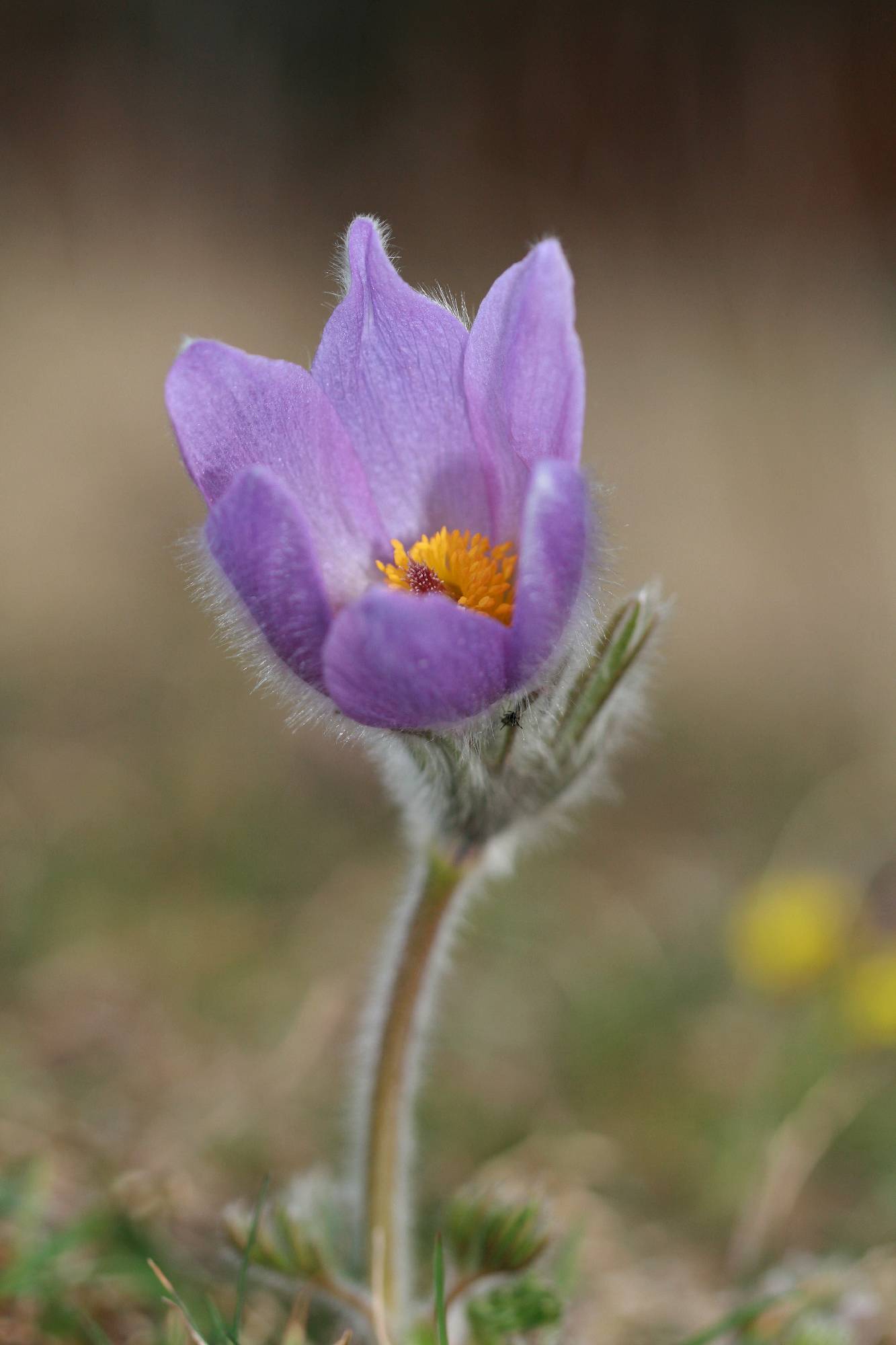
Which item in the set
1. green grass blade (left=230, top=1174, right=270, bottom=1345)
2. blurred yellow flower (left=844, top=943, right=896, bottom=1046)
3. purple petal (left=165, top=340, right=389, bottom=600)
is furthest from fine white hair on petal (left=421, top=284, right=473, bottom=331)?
blurred yellow flower (left=844, top=943, right=896, bottom=1046)

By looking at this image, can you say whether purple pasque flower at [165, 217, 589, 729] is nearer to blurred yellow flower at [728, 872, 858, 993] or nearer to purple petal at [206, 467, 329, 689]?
purple petal at [206, 467, 329, 689]

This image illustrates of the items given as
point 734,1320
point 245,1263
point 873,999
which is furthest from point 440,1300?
point 873,999

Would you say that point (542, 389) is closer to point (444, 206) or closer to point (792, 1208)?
point (792, 1208)

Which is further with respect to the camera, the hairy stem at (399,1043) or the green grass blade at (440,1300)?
the hairy stem at (399,1043)

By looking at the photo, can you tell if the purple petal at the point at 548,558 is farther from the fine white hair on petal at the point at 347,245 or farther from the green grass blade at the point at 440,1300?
the green grass blade at the point at 440,1300

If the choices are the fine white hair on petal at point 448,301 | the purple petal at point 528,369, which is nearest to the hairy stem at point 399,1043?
the purple petal at point 528,369

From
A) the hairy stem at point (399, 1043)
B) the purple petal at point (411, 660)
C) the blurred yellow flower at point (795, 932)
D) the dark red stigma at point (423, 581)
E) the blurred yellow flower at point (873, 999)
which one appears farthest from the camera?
the blurred yellow flower at point (795, 932)
